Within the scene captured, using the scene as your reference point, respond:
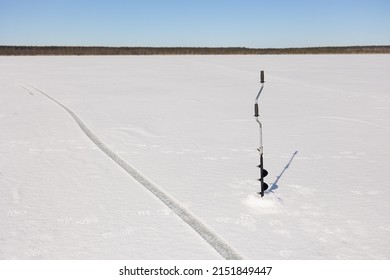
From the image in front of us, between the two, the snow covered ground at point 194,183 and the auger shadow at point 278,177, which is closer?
the snow covered ground at point 194,183

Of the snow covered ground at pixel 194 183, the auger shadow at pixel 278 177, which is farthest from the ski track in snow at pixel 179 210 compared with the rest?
the auger shadow at pixel 278 177

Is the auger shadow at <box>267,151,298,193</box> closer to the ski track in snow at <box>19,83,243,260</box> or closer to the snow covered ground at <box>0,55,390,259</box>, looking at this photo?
the snow covered ground at <box>0,55,390,259</box>

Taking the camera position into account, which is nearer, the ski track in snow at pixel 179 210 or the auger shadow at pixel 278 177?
the ski track in snow at pixel 179 210

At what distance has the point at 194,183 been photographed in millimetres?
4680

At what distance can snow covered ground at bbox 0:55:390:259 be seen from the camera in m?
3.21

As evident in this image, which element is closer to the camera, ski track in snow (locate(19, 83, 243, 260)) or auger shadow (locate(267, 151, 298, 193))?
ski track in snow (locate(19, 83, 243, 260))

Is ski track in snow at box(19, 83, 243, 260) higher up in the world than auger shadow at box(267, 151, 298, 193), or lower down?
lower down

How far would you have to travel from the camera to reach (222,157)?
5789 millimetres

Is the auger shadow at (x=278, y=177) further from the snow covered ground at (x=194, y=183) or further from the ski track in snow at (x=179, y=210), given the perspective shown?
the ski track in snow at (x=179, y=210)

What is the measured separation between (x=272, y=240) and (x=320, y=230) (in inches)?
18.8

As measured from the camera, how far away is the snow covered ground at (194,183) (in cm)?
321

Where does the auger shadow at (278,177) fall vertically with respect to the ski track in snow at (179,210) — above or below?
above

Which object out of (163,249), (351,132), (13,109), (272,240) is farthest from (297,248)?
(13,109)

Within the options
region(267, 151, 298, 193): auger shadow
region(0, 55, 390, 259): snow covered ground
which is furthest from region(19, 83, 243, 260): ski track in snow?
region(267, 151, 298, 193): auger shadow
